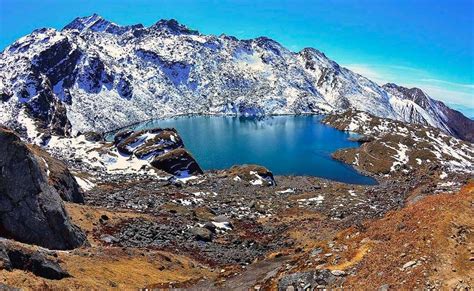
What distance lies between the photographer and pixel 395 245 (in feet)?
72.3

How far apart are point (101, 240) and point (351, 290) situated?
29872mm

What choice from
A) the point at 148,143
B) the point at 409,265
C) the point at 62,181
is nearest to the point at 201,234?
the point at 62,181

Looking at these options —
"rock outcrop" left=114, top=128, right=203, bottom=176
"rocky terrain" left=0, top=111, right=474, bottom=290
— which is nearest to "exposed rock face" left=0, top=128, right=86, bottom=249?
"rocky terrain" left=0, top=111, right=474, bottom=290

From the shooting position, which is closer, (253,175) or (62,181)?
(62,181)

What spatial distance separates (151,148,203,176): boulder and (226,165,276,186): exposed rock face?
10.8 metres

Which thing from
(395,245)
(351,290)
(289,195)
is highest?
(395,245)

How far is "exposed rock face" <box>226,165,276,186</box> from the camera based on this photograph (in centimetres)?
11412

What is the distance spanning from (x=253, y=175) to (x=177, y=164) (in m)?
22.3

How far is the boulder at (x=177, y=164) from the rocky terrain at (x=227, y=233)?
0.33 metres

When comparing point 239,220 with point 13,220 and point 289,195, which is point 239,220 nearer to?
point 289,195

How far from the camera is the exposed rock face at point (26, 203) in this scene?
28.7 meters

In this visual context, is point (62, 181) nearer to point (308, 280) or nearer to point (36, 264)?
point (36, 264)

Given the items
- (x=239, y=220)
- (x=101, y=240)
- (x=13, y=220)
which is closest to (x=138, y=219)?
(x=101, y=240)

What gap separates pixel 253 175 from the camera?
11694cm
